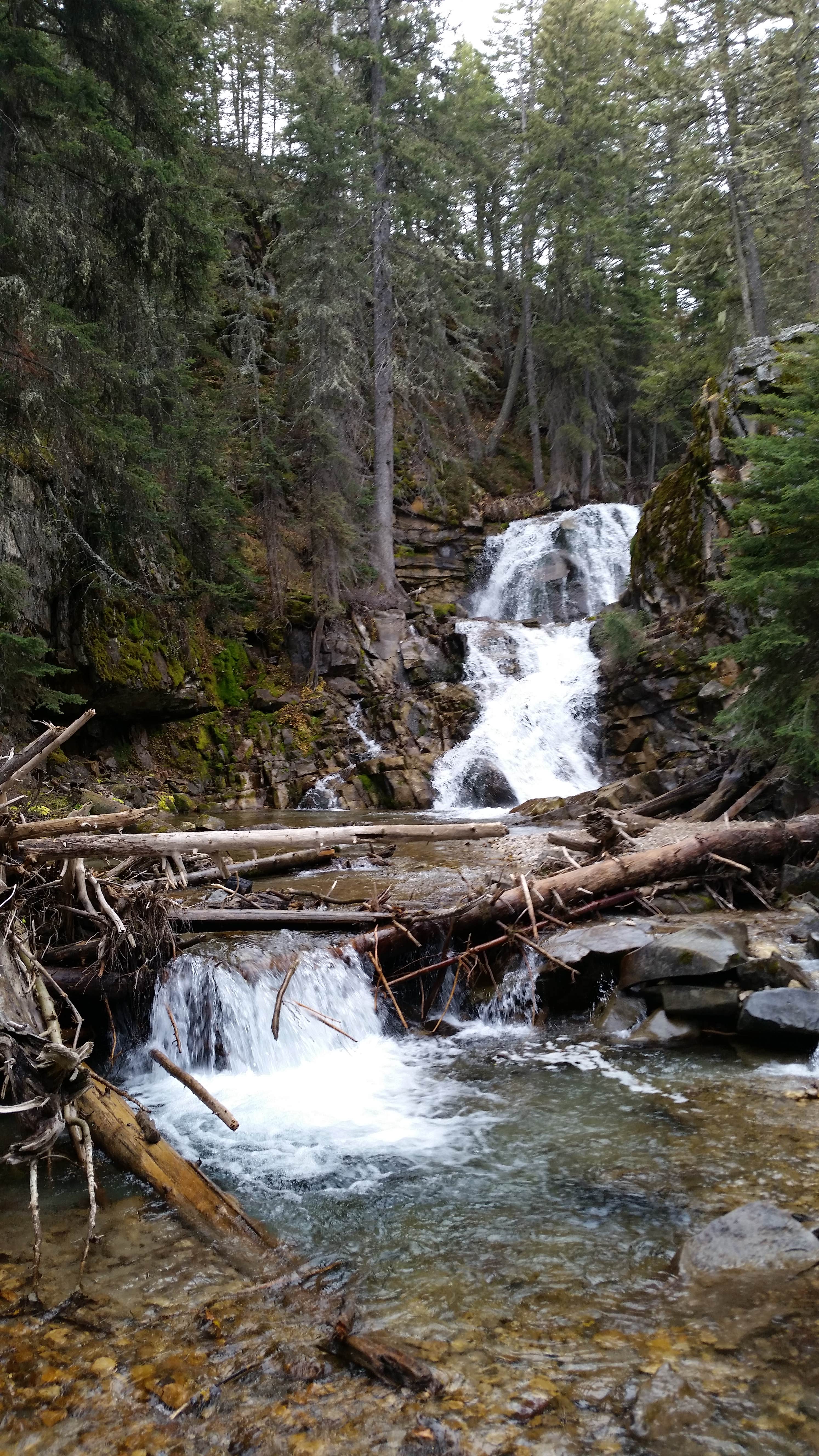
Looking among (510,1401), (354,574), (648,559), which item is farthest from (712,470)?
(510,1401)

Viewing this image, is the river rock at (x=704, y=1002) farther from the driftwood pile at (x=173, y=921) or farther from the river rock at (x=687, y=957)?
the driftwood pile at (x=173, y=921)

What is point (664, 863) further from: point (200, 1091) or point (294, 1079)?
point (200, 1091)

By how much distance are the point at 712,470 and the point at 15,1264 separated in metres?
16.2

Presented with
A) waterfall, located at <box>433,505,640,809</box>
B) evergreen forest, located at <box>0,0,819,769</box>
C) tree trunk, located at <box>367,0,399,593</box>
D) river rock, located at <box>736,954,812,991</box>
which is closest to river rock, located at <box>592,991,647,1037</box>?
river rock, located at <box>736,954,812,991</box>

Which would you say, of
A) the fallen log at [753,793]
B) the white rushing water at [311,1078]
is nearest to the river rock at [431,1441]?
the white rushing water at [311,1078]

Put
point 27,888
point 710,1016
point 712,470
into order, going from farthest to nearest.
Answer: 1. point 712,470
2. point 710,1016
3. point 27,888

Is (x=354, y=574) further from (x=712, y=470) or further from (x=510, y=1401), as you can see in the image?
(x=510, y=1401)

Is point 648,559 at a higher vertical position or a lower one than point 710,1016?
higher

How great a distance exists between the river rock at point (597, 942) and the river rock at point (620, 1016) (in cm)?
36

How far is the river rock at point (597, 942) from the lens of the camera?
6.79m

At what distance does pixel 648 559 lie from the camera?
1856 cm

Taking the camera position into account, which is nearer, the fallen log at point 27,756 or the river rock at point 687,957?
the fallen log at point 27,756

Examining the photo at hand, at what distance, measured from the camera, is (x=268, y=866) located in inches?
368

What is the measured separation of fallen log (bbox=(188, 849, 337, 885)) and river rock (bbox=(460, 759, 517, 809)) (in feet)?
25.7
